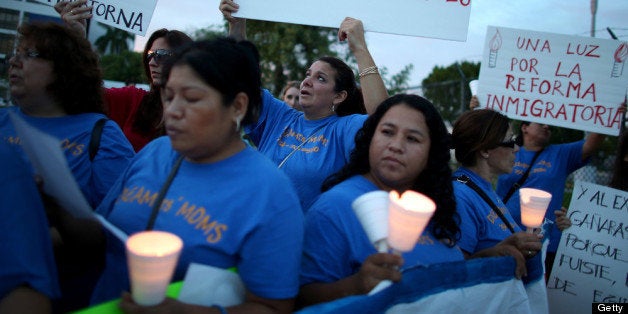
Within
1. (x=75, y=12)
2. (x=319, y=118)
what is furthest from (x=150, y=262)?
(x=75, y=12)

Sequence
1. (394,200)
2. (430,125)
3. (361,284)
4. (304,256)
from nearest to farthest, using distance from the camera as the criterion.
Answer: (394,200)
(361,284)
(304,256)
(430,125)

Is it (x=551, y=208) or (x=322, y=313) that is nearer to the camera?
(x=322, y=313)

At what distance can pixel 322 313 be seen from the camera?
1461mm

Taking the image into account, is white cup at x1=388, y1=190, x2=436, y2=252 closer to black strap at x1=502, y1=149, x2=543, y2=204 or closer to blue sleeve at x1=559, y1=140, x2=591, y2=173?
black strap at x1=502, y1=149, x2=543, y2=204

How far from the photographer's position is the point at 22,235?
53.0 inches

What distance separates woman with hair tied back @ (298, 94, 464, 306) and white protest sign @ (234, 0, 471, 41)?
107 cm

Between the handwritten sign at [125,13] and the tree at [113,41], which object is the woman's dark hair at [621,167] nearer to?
the handwritten sign at [125,13]

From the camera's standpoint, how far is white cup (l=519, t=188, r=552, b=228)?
2.39 meters

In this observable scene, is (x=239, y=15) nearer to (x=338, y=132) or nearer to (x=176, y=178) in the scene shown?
(x=338, y=132)

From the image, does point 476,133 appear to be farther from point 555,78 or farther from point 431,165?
point 555,78

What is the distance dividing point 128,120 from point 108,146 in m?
1.04

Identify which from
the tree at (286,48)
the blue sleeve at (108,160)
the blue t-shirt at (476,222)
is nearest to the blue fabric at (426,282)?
the blue t-shirt at (476,222)

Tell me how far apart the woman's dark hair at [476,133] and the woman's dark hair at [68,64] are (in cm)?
218

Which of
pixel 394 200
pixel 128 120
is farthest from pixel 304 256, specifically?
pixel 128 120
